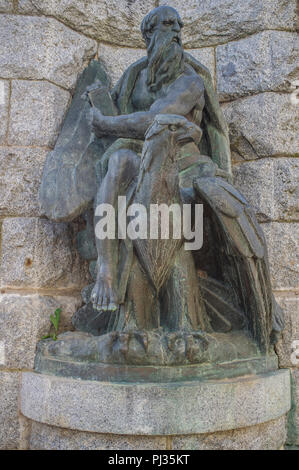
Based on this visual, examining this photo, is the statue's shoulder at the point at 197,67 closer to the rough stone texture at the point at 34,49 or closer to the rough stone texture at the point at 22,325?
the rough stone texture at the point at 34,49

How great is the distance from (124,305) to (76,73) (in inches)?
69.9

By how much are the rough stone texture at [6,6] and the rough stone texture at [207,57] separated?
54.6 inches

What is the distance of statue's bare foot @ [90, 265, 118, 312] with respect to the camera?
2.25 meters

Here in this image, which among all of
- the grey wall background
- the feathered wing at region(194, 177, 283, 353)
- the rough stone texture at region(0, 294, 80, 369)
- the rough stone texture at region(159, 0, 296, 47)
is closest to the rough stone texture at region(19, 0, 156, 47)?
the grey wall background

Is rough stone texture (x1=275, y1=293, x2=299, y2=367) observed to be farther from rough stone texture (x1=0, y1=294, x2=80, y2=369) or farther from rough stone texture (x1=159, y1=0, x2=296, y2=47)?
rough stone texture (x1=159, y1=0, x2=296, y2=47)

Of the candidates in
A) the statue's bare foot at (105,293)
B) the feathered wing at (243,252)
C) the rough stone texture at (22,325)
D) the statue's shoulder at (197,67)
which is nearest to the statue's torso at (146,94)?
the statue's shoulder at (197,67)

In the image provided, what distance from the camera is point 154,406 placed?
1933 millimetres

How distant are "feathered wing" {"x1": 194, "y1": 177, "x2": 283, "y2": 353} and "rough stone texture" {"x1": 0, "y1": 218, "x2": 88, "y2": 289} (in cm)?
102

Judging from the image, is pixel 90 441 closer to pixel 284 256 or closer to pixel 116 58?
pixel 284 256

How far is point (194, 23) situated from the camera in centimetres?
344

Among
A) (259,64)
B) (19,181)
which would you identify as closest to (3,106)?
(19,181)

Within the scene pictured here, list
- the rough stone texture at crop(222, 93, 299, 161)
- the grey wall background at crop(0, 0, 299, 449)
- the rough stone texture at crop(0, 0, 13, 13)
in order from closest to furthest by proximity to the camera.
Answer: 1. the grey wall background at crop(0, 0, 299, 449)
2. the rough stone texture at crop(0, 0, 13, 13)
3. the rough stone texture at crop(222, 93, 299, 161)

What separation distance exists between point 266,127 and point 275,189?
46 centimetres

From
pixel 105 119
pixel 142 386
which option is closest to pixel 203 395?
pixel 142 386
